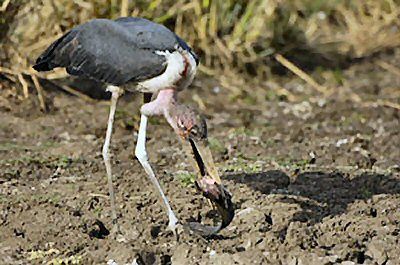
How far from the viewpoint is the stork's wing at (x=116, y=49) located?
520cm

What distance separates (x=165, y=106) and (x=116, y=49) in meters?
0.42

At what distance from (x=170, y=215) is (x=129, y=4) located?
13.0 ft

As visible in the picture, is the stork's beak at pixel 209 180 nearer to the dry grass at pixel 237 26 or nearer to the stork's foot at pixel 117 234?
the stork's foot at pixel 117 234

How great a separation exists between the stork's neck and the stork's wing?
12 cm

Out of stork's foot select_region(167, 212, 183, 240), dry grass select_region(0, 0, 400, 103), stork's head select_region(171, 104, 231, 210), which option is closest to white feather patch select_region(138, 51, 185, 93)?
stork's head select_region(171, 104, 231, 210)

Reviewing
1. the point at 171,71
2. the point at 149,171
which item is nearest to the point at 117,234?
the point at 149,171

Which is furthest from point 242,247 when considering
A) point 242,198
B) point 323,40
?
point 323,40

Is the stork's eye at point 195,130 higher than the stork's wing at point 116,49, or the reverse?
the stork's wing at point 116,49

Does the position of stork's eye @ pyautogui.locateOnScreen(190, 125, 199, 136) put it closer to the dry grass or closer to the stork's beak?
the stork's beak

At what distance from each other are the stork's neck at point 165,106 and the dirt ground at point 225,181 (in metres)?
0.55

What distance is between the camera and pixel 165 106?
5156 millimetres

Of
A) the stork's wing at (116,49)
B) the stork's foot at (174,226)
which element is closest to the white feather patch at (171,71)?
the stork's wing at (116,49)

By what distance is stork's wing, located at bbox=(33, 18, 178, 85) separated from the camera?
5.20m

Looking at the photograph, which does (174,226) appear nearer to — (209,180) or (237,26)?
(209,180)
